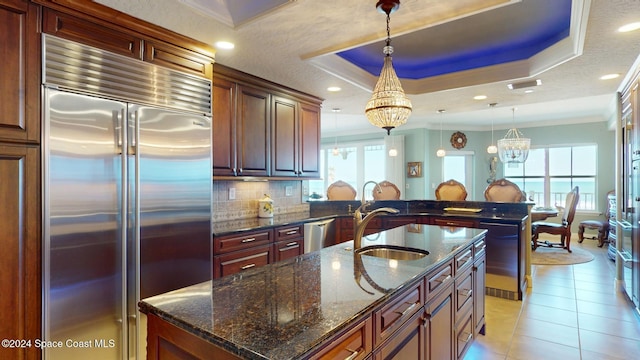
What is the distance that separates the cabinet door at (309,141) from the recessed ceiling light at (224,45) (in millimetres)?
1535

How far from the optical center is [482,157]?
8422 mm

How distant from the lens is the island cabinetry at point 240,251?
275 centimetres

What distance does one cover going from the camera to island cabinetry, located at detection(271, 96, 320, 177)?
3740 mm

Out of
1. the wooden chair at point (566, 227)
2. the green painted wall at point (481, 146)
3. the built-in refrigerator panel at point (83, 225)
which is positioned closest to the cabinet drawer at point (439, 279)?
the built-in refrigerator panel at point (83, 225)

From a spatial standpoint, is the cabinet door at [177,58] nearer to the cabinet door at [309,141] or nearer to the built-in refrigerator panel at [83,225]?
the built-in refrigerator panel at [83,225]

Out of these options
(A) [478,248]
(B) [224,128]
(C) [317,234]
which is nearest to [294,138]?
(B) [224,128]

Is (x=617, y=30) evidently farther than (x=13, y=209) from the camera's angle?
Yes

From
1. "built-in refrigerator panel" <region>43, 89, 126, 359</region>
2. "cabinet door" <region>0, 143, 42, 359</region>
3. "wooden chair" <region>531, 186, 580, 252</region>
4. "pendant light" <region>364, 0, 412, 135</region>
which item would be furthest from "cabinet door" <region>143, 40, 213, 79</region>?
"wooden chair" <region>531, 186, 580, 252</region>

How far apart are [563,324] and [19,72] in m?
4.45

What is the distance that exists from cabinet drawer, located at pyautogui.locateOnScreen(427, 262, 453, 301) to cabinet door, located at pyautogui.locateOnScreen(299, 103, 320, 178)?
8.14ft

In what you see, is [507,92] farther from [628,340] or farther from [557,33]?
[628,340]

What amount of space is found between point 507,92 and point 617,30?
1.70 m

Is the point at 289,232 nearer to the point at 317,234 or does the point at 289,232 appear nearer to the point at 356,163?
the point at 317,234

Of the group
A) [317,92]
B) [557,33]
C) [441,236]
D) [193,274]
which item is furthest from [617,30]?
[193,274]
